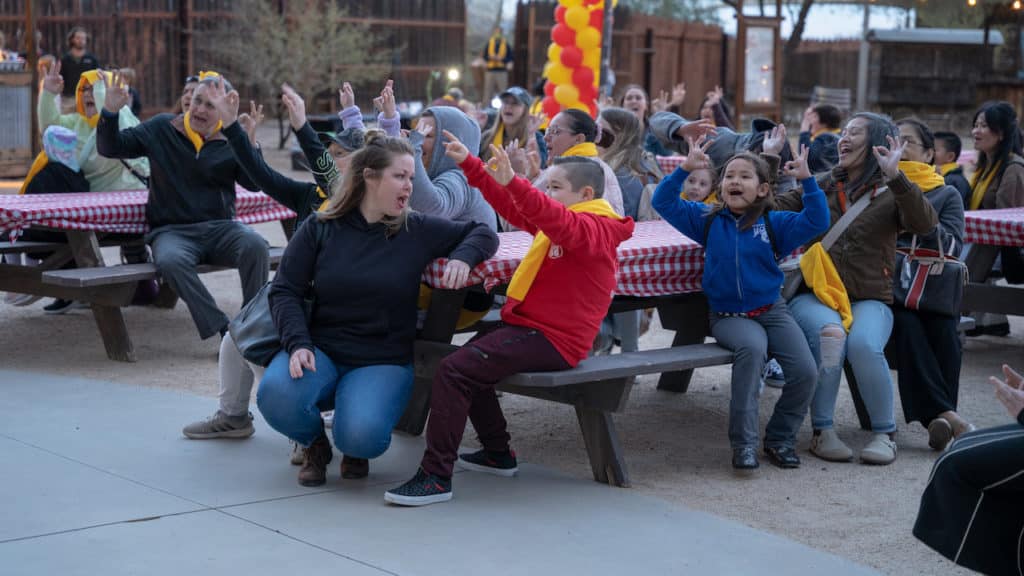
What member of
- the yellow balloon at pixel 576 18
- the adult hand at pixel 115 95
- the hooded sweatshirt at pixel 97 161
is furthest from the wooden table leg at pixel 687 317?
the yellow balloon at pixel 576 18

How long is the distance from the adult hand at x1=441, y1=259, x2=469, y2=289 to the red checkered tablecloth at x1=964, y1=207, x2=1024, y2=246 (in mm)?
3785

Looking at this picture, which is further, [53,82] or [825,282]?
[53,82]

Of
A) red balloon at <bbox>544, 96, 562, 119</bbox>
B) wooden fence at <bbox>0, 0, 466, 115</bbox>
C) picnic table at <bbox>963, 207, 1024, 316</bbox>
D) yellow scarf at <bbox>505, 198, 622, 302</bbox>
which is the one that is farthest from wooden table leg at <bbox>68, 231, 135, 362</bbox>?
wooden fence at <bbox>0, 0, 466, 115</bbox>

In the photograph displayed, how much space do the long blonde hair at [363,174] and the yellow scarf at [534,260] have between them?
19.2 inches

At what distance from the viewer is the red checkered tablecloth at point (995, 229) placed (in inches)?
287

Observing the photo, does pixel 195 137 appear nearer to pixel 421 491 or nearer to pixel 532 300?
pixel 532 300

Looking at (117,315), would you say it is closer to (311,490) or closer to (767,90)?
(311,490)

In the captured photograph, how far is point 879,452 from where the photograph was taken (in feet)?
18.5

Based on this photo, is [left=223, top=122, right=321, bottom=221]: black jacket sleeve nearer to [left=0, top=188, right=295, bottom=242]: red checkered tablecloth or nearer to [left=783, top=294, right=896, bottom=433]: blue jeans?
[left=0, top=188, right=295, bottom=242]: red checkered tablecloth

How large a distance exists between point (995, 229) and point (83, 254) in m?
5.22

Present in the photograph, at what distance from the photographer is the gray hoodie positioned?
211 inches

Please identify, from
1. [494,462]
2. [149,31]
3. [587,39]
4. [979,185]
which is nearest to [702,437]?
[494,462]

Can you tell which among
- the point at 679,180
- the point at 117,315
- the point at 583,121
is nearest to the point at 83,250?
the point at 117,315

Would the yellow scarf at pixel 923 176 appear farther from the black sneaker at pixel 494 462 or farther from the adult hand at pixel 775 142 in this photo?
the black sneaker at pixel 494 462
